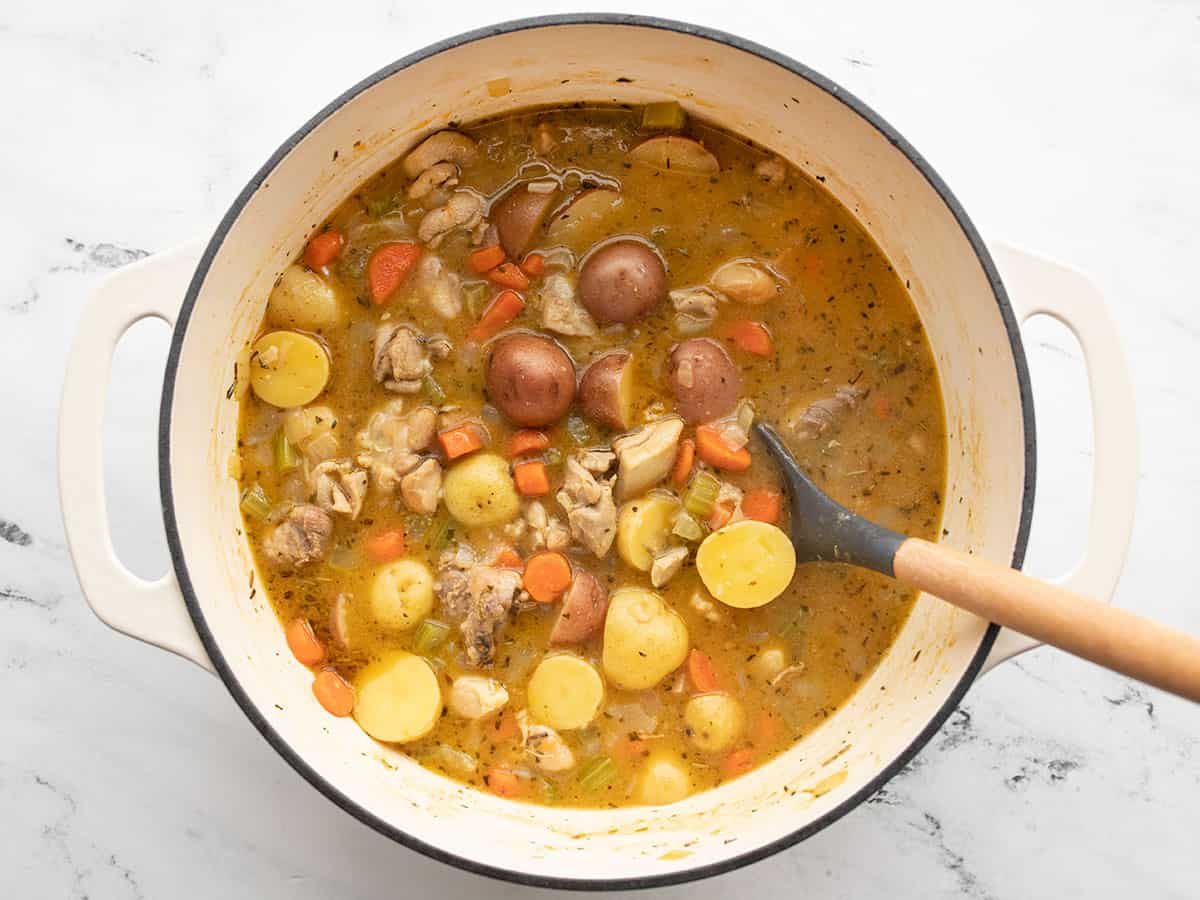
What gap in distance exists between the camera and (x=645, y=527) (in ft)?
9.46

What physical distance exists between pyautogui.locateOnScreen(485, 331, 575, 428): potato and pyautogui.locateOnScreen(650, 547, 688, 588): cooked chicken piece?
17.0 inches

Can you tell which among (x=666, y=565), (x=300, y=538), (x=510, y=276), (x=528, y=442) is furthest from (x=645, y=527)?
(x=300, y=538)

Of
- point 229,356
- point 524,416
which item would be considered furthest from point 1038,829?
point 229,356

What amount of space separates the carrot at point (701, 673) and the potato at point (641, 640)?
26mm

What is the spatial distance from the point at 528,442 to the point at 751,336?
0.62 m

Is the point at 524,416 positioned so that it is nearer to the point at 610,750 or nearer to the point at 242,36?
the point at 610,750

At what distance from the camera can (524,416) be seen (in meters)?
2.84

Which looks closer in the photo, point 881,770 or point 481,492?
point 881,770

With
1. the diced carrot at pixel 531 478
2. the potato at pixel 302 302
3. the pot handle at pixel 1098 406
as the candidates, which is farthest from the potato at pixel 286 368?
the pot handle at pixel 1098 406

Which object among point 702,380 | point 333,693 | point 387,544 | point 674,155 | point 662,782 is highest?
point 674,155

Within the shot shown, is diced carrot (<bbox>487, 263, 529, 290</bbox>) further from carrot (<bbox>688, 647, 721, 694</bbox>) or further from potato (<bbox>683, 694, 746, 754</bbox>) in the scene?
potato (<bbox>683, 694, 746, 754</bbox>)

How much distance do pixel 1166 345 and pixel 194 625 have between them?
8.23ft

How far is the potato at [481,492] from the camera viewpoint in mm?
2875

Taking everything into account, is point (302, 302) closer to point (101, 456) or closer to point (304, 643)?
point (101, 456)
